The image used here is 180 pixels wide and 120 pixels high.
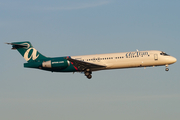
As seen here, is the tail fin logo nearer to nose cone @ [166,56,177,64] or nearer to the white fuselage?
the white fuselage

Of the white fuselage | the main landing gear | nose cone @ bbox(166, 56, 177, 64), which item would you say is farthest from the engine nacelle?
nose cone @ bbox(166, 56, 177, 64)

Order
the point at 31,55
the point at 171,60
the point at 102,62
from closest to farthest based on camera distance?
the point at 171,60 → the point at 102,62 → the point at 31,55

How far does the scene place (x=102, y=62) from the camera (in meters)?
48.2

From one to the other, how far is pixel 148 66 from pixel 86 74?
9884mm

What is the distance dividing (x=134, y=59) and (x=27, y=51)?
713 inches

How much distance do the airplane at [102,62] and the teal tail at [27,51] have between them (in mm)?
896

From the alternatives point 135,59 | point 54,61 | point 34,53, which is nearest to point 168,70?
point 135,59

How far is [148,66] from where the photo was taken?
48125 millimetres

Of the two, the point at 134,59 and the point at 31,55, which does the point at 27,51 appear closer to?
the point at 31,55

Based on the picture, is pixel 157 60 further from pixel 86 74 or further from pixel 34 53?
pixel 34 53

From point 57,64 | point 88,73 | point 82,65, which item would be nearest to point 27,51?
point 57,64

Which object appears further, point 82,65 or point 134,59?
point 82,65

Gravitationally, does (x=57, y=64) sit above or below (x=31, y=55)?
below

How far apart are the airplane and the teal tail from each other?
896 millimetres
